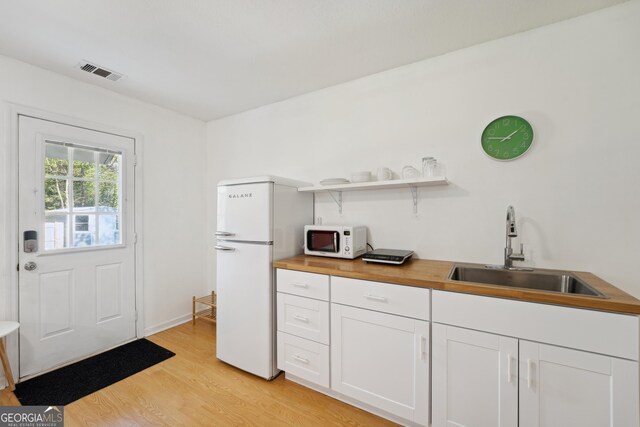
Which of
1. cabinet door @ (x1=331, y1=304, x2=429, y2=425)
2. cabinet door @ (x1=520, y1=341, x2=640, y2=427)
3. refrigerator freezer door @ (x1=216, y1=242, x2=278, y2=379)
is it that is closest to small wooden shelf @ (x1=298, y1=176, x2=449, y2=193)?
refrigerator freezer door @ (x1=216, y1=242, x2=278, y2=379)

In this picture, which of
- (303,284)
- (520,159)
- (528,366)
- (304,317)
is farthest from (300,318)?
(520,159)

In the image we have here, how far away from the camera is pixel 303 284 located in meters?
1.99

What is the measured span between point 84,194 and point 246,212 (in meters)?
1.53

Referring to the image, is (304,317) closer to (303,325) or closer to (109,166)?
(303,325)

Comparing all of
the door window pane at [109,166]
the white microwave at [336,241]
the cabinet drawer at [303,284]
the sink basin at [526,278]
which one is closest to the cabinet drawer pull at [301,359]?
the cabinet drawer at [303,284]

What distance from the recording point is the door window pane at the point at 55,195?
7.32ft

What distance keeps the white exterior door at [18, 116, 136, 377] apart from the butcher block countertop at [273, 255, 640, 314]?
1.77 m

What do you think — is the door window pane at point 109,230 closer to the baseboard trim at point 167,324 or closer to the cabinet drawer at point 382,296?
the baseboard trim at point 167,324

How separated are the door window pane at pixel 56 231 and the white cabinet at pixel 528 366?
9.64ft

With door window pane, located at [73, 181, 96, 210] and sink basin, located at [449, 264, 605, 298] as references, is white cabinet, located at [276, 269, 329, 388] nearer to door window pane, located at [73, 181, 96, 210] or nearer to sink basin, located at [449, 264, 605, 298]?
sink basin, located at [449, 264, 605, 298]

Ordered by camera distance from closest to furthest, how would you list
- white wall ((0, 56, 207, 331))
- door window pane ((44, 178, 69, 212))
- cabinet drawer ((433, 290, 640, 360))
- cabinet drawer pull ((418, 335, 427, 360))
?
cabinet drawer ((433, 290, 640, 360))
cabinet drawer pull ((418, 335, 427, 360))
white wall ((0, 56, 207, 331))
door window pane ((44, 178, 69, 212))

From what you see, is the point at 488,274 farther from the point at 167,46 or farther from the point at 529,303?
the point at 167,46

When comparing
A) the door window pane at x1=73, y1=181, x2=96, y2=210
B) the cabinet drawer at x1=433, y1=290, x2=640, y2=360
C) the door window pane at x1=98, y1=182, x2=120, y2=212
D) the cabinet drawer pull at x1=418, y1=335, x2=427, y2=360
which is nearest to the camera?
the cabinet drawer at x1=433, y1=290, x2=640, y2=360

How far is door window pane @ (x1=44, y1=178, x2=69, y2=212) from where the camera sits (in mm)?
2230
